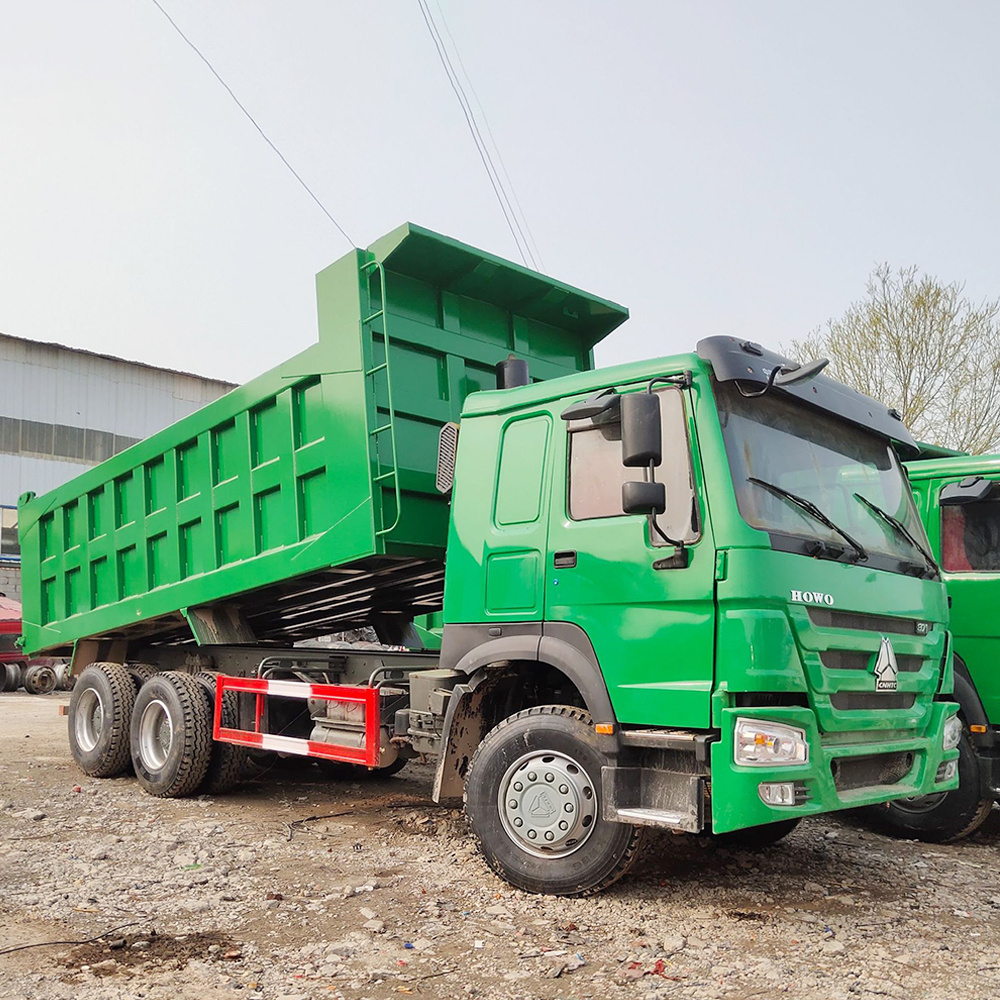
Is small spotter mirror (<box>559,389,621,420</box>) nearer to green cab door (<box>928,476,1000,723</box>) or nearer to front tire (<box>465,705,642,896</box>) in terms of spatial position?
front tire (<box>465,705,642,896</box>)

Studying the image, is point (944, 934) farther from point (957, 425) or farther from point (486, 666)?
point (957, 425)

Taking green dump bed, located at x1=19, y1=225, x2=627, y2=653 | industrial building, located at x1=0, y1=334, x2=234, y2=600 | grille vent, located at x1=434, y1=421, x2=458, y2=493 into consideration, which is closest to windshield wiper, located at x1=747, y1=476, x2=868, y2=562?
grille vent, located at x1=434, y1=421, x2=458, y2=493

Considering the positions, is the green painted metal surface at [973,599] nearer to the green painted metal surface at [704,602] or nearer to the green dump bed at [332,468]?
the green painted metal surface at [704,602]

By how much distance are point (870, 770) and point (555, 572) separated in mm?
1615

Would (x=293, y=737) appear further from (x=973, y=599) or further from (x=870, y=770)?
(x=973, y=599)

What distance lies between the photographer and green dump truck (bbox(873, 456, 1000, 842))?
5781 millimetres

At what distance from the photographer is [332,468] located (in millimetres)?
5918

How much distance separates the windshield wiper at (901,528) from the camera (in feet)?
16.1

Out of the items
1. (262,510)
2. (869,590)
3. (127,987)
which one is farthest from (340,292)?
(127,987)

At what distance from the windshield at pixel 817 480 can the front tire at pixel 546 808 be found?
126 cm

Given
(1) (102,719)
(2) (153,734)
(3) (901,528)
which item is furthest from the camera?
(1) (102,719)

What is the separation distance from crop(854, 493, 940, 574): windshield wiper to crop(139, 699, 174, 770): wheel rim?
196 inches

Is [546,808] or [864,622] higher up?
[864,622]

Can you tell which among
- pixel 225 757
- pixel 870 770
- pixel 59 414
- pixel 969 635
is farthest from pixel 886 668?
pixel 59 414
